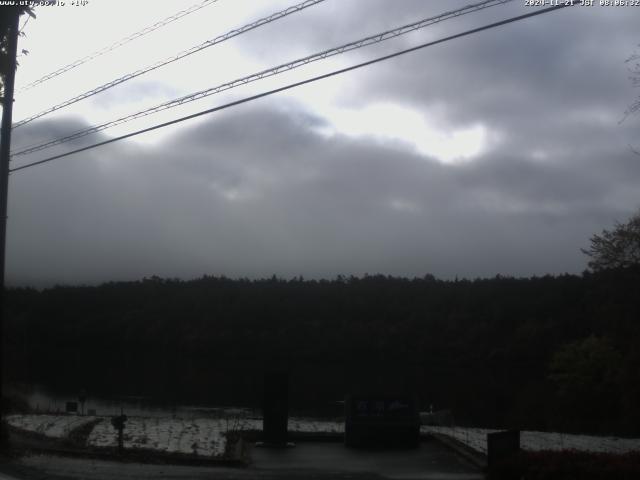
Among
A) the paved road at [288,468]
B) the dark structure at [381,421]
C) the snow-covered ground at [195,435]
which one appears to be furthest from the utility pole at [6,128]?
the dark structure at [381,421]

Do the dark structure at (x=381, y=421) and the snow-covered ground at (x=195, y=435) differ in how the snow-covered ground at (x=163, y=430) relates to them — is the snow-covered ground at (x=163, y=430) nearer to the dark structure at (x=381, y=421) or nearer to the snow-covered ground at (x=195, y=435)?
A: the snow-covered ground at (x=195, y=435)

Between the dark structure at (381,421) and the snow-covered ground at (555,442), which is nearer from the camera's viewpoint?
the dark structure at (381,421)

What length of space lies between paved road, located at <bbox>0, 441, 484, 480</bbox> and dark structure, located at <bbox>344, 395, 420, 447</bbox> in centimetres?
86

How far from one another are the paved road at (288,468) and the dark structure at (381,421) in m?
0.86

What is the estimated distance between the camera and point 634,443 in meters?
21.0

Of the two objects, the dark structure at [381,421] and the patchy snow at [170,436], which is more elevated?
the dark structure at [381,421]

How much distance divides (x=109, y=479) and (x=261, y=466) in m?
2.99

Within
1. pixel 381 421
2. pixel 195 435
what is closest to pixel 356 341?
pixel 195 435

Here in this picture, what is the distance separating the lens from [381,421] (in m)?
18.4

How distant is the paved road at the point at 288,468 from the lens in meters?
14.0

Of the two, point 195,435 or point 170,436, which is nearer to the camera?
point 170,436

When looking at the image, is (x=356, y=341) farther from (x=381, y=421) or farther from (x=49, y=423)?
(x=381, y=421)

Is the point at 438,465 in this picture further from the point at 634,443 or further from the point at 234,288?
the point at 234,288

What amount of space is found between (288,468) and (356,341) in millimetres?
98007
